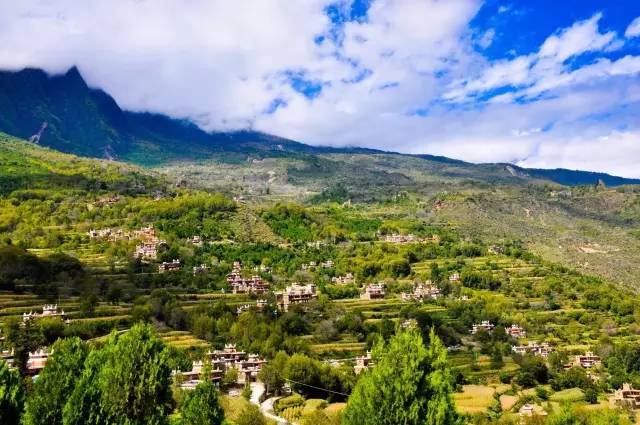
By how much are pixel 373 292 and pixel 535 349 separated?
26617 mm

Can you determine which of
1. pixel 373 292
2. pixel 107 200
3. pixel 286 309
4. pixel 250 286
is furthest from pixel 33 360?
pixel 107 200

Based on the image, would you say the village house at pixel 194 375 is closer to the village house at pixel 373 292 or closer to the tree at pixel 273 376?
the tree at pixel 273 376

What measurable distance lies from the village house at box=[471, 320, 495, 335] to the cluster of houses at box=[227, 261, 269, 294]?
3081cm

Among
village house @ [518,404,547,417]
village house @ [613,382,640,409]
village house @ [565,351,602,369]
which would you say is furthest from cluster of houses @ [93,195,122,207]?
village house @ [613,382,640,409]

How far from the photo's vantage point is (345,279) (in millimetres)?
99188

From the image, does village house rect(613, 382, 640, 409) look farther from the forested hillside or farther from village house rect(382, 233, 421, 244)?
village house rect(382, 233, 421, 244)

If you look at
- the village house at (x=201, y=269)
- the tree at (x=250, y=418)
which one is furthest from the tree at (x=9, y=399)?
the village house at (x=201, y=269)

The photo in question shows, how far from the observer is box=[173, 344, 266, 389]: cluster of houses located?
2038 inches

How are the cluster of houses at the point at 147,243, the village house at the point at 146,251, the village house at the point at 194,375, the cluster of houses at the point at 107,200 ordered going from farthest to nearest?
the cluster of houses at the point at 107,200 < the cluster of houses at the point at 147,243 < the village house at the point at 146,251 < the village house at the point at 194,375

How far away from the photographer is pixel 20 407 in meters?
25.0

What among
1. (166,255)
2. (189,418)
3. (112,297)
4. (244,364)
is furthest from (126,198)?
(189,418)

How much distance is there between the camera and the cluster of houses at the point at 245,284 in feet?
277

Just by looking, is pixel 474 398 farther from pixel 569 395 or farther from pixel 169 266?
pixel 169 266

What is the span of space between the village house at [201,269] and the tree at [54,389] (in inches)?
2376
